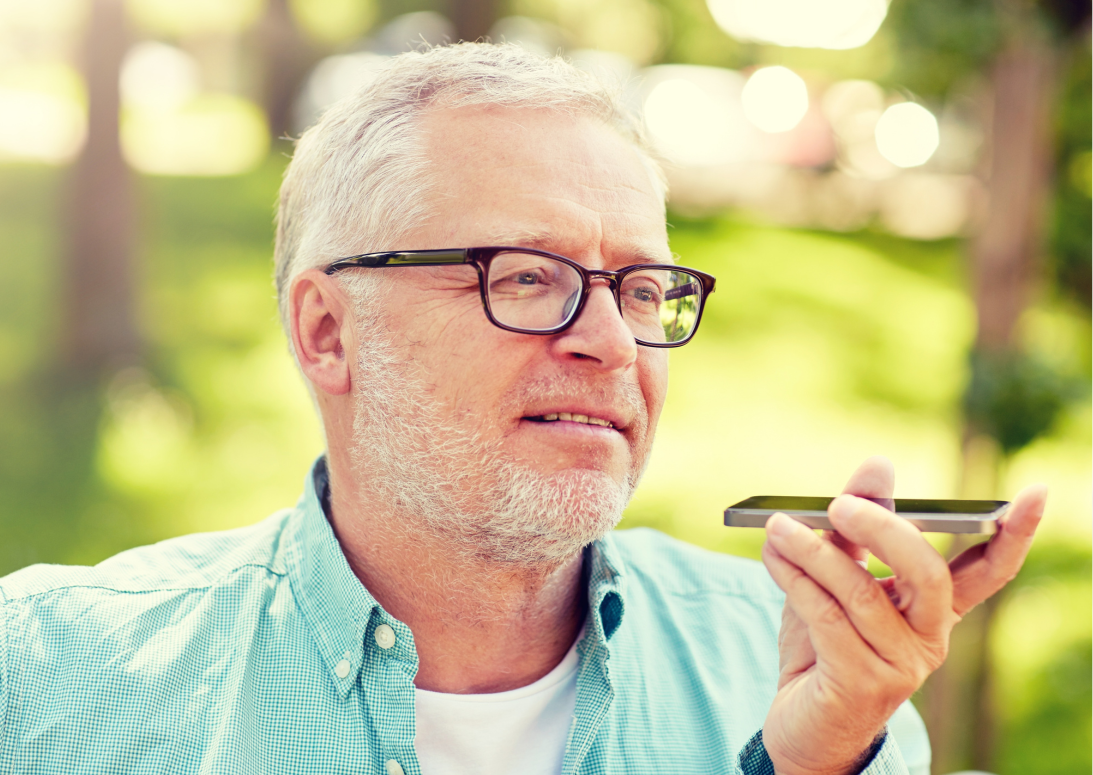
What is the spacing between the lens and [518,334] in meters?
2.07

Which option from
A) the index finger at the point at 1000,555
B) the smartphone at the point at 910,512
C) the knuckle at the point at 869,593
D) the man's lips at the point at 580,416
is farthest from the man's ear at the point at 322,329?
the index finger at the point at 1000,555

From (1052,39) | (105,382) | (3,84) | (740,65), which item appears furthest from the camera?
(740,65)

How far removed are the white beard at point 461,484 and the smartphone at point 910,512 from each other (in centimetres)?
35

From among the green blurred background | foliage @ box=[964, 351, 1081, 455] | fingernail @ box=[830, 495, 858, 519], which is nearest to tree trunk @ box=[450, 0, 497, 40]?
the green blurred background

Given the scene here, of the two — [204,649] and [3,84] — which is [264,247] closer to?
[3,84]

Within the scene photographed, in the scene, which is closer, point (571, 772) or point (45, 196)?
point (571, 772)

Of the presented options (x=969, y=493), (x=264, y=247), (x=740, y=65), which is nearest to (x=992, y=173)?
(x=969, y=493)

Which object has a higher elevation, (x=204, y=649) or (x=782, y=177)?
(x=782, y=177)

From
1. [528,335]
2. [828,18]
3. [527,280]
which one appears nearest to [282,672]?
[528,335]

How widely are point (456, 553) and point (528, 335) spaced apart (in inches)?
20.4

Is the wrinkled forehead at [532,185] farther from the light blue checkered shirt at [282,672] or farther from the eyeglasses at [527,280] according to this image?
the light blue checkered shirt at [282,672]

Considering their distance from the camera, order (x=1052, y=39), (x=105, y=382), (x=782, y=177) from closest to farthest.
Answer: (x=1052, y=39), (x=105, y=382), (x=782, y=177)

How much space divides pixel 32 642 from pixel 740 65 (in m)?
16.2

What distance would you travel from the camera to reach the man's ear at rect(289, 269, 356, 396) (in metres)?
2.34
